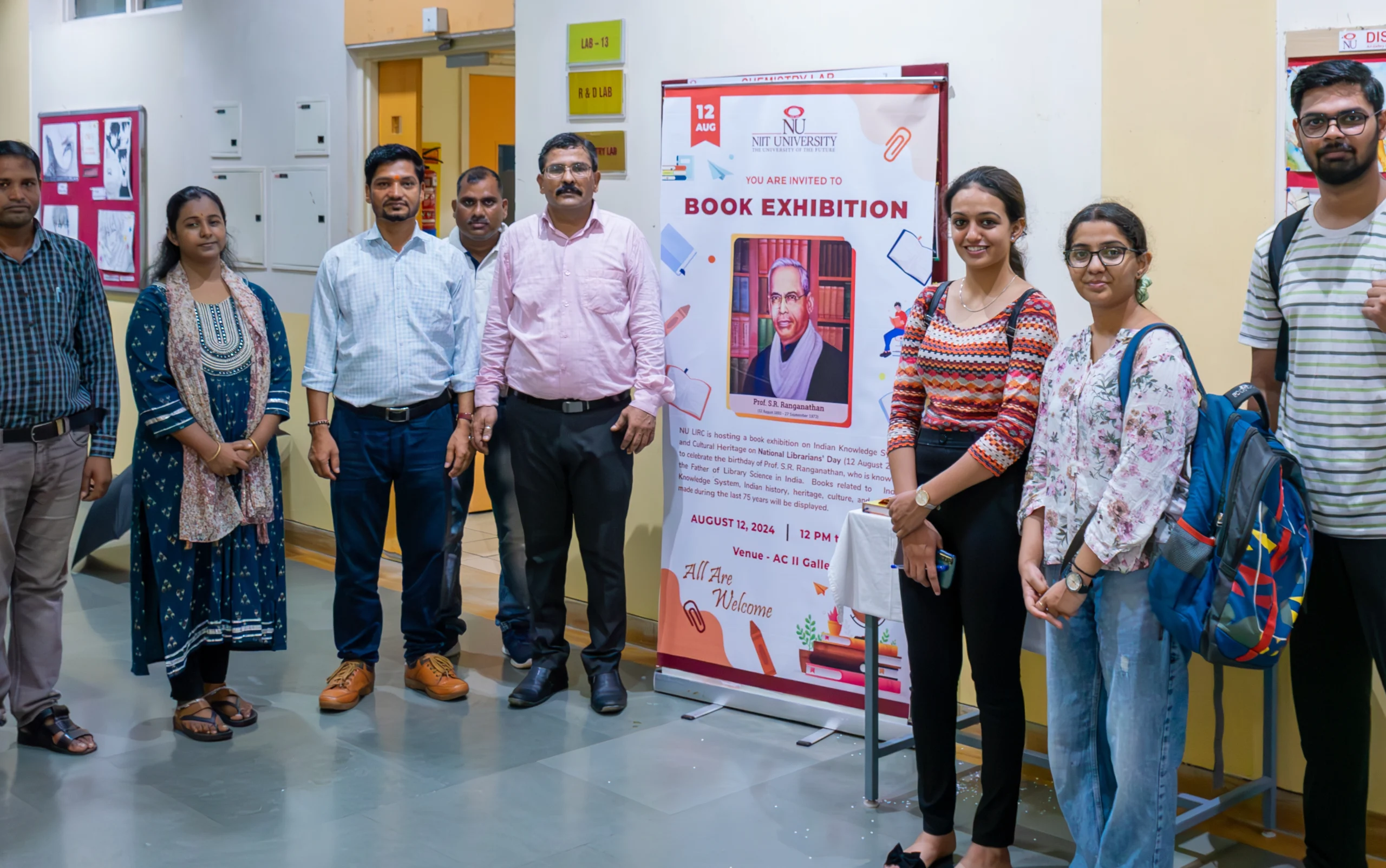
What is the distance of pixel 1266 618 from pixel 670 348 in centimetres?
217

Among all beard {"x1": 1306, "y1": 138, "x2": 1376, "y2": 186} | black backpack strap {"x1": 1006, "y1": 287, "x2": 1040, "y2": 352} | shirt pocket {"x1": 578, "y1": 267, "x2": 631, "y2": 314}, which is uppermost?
beard {"x1": 1306, "y1": 138, "x2": 1376, "y2": 186}

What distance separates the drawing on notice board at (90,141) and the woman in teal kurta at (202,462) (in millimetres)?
4273

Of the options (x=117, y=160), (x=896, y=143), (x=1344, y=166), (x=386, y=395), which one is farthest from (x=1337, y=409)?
(x=117, y=160)

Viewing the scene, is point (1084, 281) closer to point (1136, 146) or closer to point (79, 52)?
point (1136, 146)

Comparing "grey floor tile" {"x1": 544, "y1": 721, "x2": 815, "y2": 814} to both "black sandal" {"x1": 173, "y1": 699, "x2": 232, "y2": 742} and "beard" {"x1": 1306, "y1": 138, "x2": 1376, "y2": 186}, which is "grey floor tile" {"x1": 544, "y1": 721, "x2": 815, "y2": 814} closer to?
"black sandal" {"x1": 173, "y1": 699, "x2": 232, "y2": 742}

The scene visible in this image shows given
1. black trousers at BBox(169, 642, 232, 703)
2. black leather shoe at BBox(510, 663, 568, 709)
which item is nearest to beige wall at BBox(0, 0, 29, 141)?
black trousers at BBox(169, 642, 232, 703)

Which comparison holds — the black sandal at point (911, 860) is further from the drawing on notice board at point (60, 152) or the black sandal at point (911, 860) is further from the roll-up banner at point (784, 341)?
the drawing on notice board at point (60, 152)

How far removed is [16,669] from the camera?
379 cm

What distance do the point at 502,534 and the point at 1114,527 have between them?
2664mm

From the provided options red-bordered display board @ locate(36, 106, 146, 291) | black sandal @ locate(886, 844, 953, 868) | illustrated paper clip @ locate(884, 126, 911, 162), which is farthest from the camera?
red-bordered display board @ locate(36, 106, 146, 291)

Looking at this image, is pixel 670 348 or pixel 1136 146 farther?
pixel 670 348

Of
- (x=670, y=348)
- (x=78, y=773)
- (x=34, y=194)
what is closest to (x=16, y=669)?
(x=78, y=773)

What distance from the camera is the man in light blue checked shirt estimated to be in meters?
4.12

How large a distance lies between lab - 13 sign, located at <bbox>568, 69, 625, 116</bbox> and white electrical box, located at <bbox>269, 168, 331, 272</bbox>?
1776 mm
